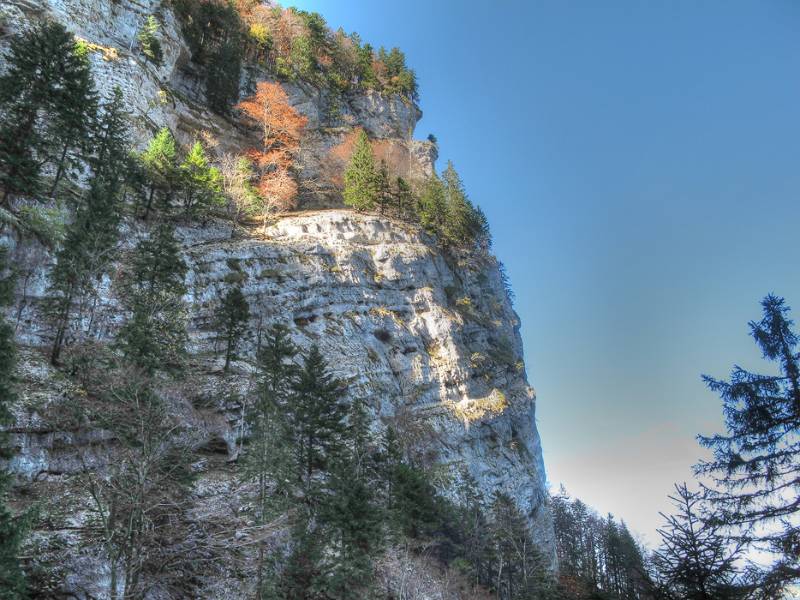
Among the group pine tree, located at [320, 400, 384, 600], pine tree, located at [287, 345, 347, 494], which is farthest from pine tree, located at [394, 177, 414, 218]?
pine tree, located at [320, 400, 384, 600]

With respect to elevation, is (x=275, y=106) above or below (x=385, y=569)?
above

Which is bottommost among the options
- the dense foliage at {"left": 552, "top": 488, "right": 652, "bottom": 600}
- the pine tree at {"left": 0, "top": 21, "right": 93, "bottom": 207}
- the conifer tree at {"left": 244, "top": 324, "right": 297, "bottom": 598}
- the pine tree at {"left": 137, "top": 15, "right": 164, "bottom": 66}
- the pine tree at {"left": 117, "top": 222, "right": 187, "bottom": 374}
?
the dense foliage at {"left": 552, "top": 488, "right": 652, "bottom": 600}

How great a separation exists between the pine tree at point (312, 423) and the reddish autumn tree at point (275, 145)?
93.2ft

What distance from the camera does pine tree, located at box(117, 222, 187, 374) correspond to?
18.4 metres

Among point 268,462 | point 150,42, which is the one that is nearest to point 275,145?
point 150,42

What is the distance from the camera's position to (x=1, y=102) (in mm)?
26984

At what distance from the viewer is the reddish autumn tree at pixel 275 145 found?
1997 inches

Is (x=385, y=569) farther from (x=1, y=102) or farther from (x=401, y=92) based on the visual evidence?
(x=401, y=92)

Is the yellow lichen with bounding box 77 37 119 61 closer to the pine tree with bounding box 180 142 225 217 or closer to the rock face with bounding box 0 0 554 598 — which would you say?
the rock face with bounding box 0 0 554 598

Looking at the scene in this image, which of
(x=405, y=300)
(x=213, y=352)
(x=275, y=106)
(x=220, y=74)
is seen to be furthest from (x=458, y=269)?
(x=220, y=74)

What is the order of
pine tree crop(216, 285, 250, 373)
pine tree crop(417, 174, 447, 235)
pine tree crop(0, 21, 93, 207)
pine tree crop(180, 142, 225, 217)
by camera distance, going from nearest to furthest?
pine tree crop(0, 21, 93, 207)
pine tree crop(216, 285, 250, 373)
pine tree crop(180, 142, 225, 217)
pine tree crop(417, 174, 447, 235)

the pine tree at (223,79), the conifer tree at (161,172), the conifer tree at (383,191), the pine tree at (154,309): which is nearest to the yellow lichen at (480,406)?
the conifer tree at (383,191)

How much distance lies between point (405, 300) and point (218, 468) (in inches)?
1077

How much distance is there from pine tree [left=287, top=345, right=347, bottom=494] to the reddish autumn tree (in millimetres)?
28421
